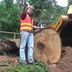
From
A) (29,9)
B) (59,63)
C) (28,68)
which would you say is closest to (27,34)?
(29,9)

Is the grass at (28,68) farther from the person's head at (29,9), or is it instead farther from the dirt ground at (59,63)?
the person's head at (29,9)

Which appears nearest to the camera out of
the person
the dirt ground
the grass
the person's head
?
the grass

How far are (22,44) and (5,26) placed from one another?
18.7 meters

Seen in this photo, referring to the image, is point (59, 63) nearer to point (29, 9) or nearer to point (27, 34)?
point (27, 34)

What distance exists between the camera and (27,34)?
31.4 feet


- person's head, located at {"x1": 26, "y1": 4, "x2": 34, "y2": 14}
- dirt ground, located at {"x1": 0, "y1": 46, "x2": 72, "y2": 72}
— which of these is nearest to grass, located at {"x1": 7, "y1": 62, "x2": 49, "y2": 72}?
dirt ground, located at {"x1": 0, "y1": 46, "x2": 72, "y2": 72}

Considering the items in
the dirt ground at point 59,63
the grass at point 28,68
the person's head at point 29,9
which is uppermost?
the person's head at point 29,9

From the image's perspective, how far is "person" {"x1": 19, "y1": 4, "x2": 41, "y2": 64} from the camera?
9570mm

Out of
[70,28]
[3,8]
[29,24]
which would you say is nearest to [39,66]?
[29,24]

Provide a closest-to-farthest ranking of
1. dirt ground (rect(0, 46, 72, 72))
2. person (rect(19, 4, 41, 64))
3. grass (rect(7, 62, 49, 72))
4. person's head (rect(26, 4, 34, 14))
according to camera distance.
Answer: grass (rect(7, 62, 49, 72)), dirt ground (rect(0, 46, 72, 72)), person (rect(19, 4, 41, 64)), person's head (rect(26, 4, 34, 14))

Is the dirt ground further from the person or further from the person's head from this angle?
the person's head

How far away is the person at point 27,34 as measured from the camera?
9570 millimetres

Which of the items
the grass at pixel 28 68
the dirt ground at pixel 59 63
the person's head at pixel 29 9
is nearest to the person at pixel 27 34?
the person's head at pixel 29 9

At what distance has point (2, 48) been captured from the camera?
1095 cm
